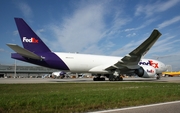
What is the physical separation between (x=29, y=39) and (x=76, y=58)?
269 inches

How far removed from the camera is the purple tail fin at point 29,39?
21.2 metres

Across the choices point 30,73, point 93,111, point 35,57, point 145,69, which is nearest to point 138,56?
point 145,69

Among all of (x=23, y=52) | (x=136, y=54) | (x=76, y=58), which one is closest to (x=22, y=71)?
(x=76, y=58)

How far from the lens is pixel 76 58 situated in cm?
2448

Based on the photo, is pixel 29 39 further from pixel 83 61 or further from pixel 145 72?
pixel 145 72

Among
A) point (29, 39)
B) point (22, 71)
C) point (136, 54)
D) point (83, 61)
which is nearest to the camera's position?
point (29, 39)

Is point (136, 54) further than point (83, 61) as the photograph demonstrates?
No

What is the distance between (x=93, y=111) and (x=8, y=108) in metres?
2.85

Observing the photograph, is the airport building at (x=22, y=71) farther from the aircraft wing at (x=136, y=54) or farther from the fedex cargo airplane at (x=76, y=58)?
the aircraft wing at (x=136, y=54)

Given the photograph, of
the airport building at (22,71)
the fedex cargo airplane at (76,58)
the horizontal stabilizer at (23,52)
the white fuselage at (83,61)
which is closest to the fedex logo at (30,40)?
the fedex cargo airplane at (76,58)

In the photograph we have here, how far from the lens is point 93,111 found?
5711mm

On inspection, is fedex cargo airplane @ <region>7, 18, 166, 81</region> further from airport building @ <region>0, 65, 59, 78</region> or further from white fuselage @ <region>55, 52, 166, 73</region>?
airport building @ <region>0, 65, 59, 78</region>

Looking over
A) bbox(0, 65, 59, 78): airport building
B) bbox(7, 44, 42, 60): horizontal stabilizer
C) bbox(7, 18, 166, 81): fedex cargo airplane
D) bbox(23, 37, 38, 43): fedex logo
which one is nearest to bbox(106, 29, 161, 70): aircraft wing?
bbox(7, 18, 166, 81): fedex cargo airplane

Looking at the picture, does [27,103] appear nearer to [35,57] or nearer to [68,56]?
[35,57]
